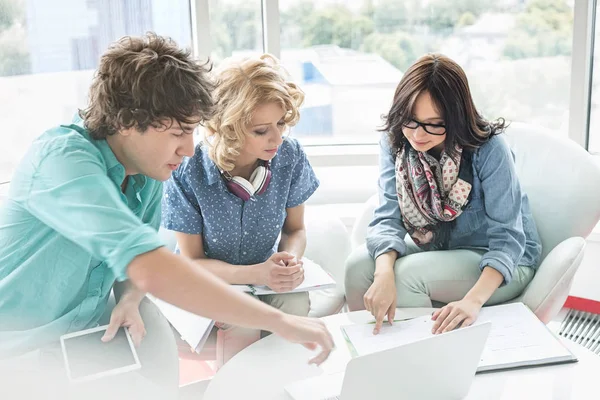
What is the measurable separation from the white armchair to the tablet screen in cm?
101

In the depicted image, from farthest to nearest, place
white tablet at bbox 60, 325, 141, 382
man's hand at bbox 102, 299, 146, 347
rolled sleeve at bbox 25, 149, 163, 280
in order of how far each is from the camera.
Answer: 1. man's hand at bbox 102, 299, 146, 347
2. white tablet at bbox 60, 325, 141, 382
3. rolled sleeve at bbox 25, 149, 163, 280

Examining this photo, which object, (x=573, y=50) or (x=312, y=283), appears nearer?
(x=312, y=283)

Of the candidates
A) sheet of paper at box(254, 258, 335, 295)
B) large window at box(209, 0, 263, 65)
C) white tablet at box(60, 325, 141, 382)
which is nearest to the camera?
white tablet at box(60, 325, 141, 382)

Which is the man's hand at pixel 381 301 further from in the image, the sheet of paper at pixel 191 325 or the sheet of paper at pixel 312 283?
the sheet of paper at pixel 191 325

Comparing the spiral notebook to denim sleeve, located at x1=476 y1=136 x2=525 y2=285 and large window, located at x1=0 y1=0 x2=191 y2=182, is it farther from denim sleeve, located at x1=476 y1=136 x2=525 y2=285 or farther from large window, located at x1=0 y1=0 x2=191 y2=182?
large window, located at x1=0 y1=0 x2=191 y2=182

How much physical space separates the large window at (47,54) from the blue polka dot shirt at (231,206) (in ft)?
3.03

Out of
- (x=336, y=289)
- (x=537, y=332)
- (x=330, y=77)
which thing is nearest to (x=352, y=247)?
(x=336, y=289)

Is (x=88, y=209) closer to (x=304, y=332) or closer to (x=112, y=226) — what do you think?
(x=112, y=226)

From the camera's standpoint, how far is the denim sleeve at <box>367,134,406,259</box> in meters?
1.94

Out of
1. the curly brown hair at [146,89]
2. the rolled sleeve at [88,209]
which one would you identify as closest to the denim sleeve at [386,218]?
the curly brown hair at [146,89]

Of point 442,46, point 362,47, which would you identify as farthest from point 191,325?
point 442,46

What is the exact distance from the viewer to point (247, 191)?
1.88 meters

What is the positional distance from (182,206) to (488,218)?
2.63 ft

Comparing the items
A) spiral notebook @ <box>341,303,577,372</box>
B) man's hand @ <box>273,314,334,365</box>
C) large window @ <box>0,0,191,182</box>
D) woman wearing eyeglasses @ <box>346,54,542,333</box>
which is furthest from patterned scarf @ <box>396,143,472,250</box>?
large window @ <box>0,0,191,182</box>
